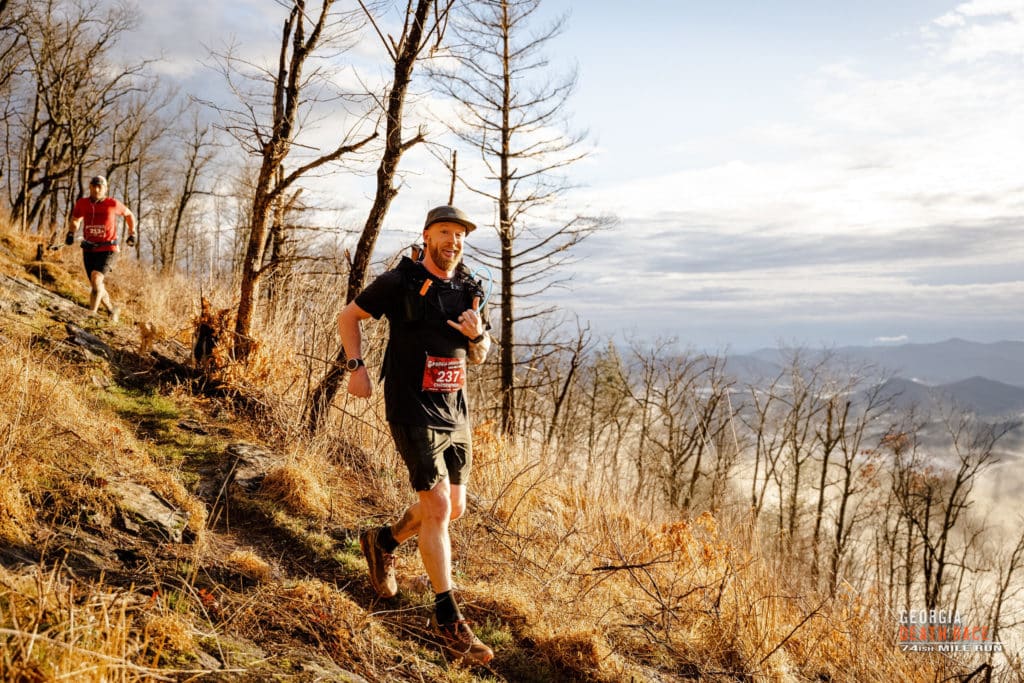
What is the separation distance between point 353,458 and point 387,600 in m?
2.37

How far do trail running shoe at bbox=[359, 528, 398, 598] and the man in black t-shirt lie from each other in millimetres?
556

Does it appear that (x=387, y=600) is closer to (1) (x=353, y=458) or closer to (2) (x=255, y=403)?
(1) (x=353, y=458)

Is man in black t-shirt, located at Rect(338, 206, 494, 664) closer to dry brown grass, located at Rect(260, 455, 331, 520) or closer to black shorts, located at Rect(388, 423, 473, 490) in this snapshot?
black shorts, located at Rect(388, 423, 473, 490)

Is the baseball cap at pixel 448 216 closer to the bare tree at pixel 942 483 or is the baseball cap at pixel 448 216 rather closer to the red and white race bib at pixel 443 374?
the red and white race bib at pixel 443 374

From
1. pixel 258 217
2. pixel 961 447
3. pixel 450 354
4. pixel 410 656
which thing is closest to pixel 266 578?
pixel 410 656

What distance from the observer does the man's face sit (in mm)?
3371

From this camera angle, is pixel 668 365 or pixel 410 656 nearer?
pixel 410 656

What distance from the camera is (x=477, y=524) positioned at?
201 inches

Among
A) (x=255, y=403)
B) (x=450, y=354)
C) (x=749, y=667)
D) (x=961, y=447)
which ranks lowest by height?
(x=961, y=447)

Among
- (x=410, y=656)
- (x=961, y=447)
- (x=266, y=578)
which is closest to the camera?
(x=410, y=656)

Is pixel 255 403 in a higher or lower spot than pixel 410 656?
higher

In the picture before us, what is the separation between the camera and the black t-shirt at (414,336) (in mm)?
3270

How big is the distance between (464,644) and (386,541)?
0.77m

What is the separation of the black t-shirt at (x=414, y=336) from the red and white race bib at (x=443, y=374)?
1cm
